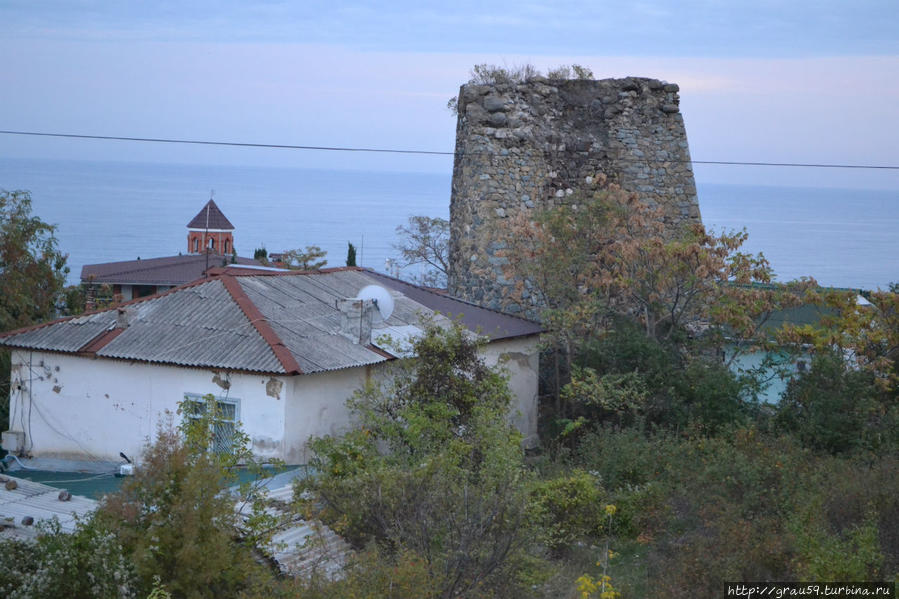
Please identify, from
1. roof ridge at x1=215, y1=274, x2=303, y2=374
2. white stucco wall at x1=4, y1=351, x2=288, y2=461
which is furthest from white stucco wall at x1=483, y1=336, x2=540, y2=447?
white stucco wall at x1=4, y1=351, x2=288, y2=461

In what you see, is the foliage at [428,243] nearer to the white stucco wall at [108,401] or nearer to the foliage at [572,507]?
the white stucco wall at [108,401]

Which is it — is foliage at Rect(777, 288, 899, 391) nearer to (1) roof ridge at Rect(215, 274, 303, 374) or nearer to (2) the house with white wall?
(2) the house with white wall

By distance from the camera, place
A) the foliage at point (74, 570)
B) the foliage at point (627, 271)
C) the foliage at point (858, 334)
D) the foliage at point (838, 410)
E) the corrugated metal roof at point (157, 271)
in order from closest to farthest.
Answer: the foliage at point (74, 570), the foliage at point (838, 410), the foliage at point (858, 334), the foliage at point (627, 271), the corrugated metal roof at point (157, 271)

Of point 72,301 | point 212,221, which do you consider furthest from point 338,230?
point 72,301

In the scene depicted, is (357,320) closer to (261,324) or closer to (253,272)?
(261,324)

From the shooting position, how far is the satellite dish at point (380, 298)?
1466 centimetres

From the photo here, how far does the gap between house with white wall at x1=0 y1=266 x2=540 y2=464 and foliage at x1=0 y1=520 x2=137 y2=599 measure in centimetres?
383

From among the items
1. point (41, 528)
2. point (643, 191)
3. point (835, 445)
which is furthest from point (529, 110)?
point (41, 528)

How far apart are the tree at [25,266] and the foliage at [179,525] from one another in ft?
35.9

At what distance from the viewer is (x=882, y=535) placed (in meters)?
10.0

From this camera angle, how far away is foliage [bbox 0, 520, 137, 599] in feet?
24.4

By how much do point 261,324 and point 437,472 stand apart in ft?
13.1

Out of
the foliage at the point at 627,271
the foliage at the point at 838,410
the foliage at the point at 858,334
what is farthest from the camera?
the foliage at the point at 627,271

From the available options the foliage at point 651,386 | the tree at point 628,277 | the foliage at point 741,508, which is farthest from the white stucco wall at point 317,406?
the tree at point 628,277
